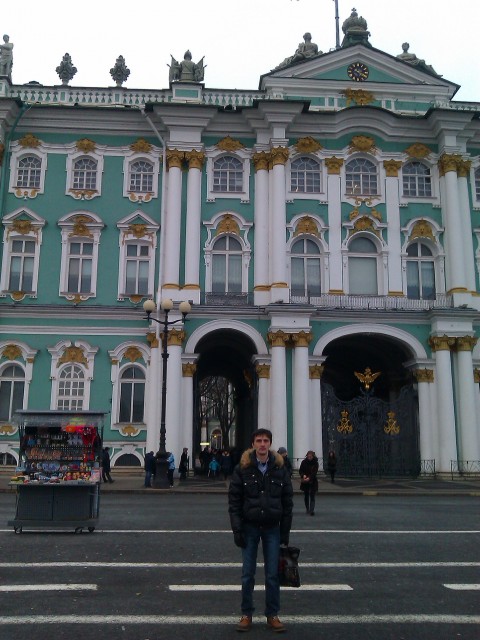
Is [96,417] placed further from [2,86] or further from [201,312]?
[2,86]

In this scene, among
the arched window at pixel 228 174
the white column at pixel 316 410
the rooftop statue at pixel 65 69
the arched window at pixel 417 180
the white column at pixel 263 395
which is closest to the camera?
the white column at pixel 316 410

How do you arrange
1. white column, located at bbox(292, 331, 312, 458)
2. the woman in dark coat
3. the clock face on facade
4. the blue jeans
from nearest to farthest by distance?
1. the blue jeans
2. the woman in dark coat
3. white column, located at bbox(292, 331, 312, 458)
4. the clock face on facade

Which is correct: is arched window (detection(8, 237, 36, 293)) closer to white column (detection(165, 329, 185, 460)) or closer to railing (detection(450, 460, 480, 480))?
white column (detection(165, 329, 185, 460))

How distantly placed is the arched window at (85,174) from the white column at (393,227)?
13880mm

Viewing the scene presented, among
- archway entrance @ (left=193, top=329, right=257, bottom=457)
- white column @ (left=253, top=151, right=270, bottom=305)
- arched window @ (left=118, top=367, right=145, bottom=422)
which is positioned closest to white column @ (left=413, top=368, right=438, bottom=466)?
archway entrance @ (left=193, top=329, right=257, bottom=457)

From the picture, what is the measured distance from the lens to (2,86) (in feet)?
111

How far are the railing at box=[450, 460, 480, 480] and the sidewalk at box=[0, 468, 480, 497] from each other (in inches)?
12.2

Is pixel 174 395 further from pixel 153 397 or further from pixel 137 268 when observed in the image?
pixel 137 268

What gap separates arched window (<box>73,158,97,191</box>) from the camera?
111 feet

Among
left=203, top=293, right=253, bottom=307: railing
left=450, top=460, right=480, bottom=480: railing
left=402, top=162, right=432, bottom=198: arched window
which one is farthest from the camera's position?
left=402, top=162, right=432, bottom=198: arched window

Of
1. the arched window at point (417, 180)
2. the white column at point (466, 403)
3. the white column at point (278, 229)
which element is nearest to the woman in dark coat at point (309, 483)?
the white column at point (278, 229)

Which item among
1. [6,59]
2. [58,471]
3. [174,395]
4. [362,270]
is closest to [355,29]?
[362,270]

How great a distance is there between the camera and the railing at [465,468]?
100 feet

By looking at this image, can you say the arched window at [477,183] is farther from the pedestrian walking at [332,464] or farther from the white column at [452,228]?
the pedestrian walking at [332,464]
